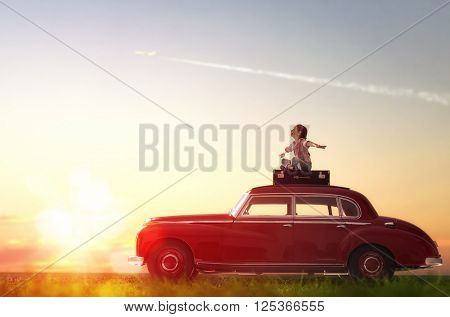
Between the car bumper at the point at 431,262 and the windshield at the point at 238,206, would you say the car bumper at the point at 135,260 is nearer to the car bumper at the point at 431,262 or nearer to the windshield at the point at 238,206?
the windshield at the point at 238,206

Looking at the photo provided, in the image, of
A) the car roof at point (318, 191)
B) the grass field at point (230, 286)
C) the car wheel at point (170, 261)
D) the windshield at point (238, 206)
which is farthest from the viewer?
the windshield at point (238, 206)

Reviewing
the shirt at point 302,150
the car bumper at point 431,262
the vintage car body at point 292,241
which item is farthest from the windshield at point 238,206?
the car bumper at point 431,262

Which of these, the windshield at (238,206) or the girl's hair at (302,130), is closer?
the windshield at (238,206)

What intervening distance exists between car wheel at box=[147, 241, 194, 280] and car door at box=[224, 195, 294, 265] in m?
0.77

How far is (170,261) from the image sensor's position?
12.7m

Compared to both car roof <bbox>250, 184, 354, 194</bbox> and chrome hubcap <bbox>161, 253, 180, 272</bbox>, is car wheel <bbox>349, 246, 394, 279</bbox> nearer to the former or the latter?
car roof <bbox>250, 184, 354, 194</bbox>

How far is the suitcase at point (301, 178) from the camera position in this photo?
13.2 metres

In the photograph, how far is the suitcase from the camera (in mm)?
13195

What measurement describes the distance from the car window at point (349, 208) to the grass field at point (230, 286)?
4.05 ft

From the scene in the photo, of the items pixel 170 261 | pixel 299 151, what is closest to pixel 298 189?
pixel 299 151

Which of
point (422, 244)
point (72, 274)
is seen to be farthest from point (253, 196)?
point (72, 274)

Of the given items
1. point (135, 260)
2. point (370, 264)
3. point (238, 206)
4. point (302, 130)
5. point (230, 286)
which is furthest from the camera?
point (302, 130)

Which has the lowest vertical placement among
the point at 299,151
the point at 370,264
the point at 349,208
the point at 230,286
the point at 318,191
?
the point at 230,286

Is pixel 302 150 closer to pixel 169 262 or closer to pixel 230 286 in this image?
pixel 230 286
